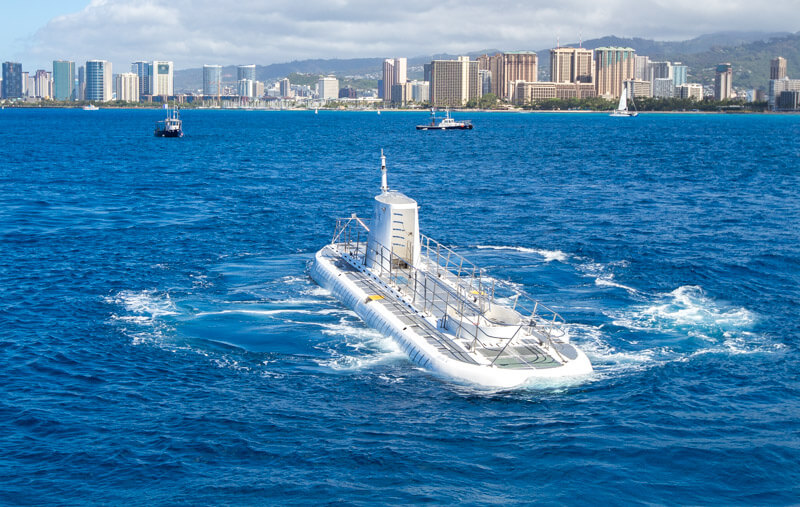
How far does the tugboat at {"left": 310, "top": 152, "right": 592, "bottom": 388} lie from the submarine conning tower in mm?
44

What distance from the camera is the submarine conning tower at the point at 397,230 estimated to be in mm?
39000

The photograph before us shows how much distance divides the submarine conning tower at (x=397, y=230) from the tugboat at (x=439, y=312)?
0.15ft

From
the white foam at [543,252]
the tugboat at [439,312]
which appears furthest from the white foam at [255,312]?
the white foam at [543,252]

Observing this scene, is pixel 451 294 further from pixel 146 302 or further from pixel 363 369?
pixel 146 302

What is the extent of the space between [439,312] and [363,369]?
5.12 metres

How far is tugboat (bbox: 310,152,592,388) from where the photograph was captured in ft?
94.2

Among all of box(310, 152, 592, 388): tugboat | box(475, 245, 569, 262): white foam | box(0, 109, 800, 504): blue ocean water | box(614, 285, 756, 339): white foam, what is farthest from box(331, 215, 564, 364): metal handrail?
box(475, 245, 569, 262): white foam

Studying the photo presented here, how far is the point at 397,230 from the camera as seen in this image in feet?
129

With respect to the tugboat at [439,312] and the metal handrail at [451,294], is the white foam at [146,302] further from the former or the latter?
the metal handrail at [451,294]

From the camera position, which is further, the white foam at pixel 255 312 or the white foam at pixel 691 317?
the white foam at pixel 255 312

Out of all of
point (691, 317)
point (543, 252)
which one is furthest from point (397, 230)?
point (543, 252)

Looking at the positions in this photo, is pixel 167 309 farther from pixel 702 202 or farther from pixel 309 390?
pixel 702 202

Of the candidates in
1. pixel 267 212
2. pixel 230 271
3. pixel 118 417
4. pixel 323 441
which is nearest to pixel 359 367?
pixel 323 441

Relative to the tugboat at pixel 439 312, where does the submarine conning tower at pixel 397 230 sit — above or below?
above
